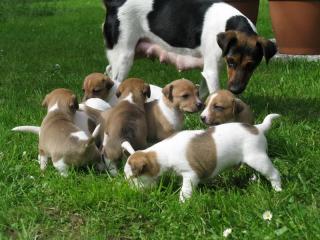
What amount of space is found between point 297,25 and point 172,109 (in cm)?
522

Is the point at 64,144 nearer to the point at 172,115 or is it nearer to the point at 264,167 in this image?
the point at 172,115

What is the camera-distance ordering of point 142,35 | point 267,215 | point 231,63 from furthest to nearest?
point 142,35 < point 231,63 < point 267,215

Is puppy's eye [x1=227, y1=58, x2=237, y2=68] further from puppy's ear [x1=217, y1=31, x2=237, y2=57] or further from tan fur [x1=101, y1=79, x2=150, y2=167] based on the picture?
tan fur [x1=101, y1=79, x2=150, y2=167]

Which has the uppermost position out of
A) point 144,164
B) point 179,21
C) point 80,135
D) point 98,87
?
point 144,164

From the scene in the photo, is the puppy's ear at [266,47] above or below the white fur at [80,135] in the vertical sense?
below

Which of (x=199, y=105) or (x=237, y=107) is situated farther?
(x=199, y=105)

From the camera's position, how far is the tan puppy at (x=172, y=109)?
17.6 feet

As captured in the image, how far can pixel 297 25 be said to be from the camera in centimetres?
998

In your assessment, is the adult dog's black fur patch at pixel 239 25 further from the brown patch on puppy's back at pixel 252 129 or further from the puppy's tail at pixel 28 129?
the puppy's tail at pixel 28 129

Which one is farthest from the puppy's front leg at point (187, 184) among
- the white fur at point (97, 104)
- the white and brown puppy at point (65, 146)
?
the white fur at point (97, 104)

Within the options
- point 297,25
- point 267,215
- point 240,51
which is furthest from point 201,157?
point 297,25

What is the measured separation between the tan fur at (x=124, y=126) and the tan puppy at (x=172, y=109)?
0.52 ft

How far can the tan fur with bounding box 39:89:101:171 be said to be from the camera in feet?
15.5

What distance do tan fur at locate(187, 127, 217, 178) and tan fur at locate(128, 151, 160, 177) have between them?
239 mm
